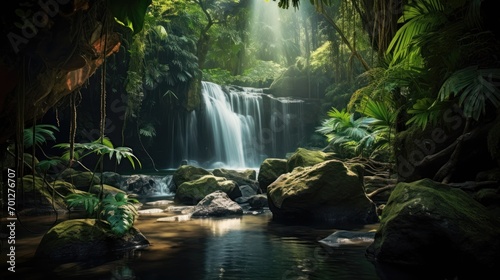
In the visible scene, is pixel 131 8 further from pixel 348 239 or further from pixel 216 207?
pixel 216 207

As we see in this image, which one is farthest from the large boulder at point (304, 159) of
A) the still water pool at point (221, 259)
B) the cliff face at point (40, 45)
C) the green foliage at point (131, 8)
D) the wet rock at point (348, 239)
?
the green foliage at point (131, 8)

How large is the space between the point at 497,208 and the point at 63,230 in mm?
5773

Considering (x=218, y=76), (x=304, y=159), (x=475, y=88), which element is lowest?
(x=304, y=159)

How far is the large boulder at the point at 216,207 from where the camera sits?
31.5ft

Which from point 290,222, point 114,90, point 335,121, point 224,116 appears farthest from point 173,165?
point 290,222

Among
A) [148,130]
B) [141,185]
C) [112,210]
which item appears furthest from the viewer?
[148,130]

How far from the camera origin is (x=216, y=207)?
9.77 metres

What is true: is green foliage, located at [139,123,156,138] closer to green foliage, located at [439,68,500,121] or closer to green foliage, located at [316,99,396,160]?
green foliage, located at [316,99,396,160]

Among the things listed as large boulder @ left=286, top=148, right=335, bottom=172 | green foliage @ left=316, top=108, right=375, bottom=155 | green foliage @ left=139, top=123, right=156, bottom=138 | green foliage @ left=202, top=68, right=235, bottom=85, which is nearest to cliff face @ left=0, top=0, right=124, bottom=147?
large boulder @ left=286, top=148, right=335, bottom=172

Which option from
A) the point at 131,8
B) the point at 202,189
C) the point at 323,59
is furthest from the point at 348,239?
the point at 323,59

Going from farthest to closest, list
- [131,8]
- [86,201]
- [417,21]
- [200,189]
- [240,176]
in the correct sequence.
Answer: [240,176]
[200,189]
[417,21]
[86,201]
[131,8]

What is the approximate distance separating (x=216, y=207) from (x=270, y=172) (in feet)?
11.8

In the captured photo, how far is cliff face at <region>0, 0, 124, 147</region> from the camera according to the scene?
354 cm

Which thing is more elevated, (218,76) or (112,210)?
(218,76)
